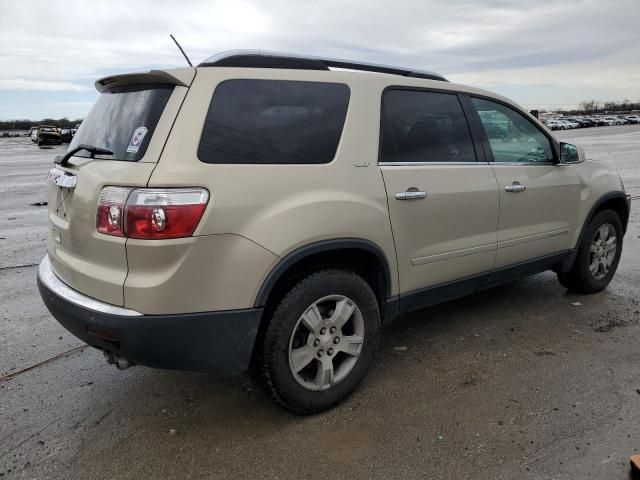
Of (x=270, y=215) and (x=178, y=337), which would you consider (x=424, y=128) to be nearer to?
(x=270, y=215)

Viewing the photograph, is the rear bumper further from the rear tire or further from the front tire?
the rear tire

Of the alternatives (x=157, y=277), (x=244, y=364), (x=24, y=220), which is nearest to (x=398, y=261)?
(x=244, y=364)

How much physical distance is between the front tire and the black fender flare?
0.47 feet

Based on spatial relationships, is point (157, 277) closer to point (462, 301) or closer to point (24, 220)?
point (462, 301)

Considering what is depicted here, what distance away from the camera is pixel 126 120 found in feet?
9.29

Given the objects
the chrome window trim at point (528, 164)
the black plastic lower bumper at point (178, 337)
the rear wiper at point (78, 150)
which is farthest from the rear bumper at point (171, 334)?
the chrome window trim at point (528, 164)

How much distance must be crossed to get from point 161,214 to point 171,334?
1.83 feet

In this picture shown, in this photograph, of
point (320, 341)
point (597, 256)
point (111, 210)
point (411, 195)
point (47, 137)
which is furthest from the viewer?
point (47, 137)

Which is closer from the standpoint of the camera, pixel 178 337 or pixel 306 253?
pixel 178 337

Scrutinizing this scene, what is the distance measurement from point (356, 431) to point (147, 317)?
4.13 ft

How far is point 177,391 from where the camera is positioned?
11.1ft

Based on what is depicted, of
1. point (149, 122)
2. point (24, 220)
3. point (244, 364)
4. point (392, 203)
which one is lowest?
point (24, 220)

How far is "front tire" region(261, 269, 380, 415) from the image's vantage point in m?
2.79

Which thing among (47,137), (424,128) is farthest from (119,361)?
(47,137)
